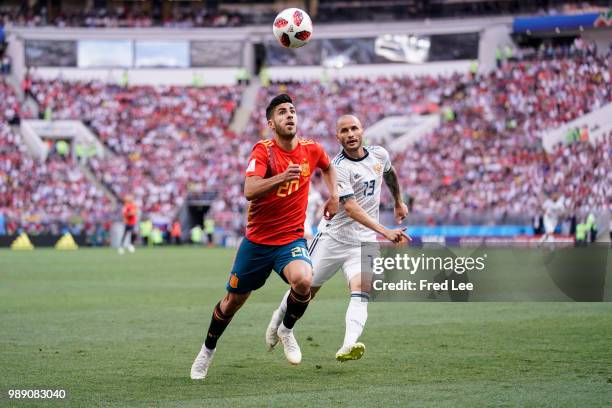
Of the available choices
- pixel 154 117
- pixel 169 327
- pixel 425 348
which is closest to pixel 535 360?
pixel 425 348

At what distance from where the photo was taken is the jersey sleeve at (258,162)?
9.10 meters

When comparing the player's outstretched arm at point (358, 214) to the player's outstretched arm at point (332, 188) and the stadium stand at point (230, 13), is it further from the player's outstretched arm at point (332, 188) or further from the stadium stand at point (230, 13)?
the stadium stand at point (230, 13)

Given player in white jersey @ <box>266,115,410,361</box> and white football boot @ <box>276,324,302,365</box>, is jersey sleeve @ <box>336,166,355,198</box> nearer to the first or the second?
player in white jersey @ <box>266,115,410,361</box>

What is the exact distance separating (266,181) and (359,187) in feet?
6.78

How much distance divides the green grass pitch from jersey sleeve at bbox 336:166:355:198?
1788 mm

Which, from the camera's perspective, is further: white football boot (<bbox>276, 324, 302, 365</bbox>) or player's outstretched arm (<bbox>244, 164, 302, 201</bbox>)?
white football boot (<bbox>276, 324, 302, 365</bbox>)

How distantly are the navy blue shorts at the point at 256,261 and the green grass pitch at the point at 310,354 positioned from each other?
0.89 metres

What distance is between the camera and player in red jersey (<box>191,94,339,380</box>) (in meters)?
9.38

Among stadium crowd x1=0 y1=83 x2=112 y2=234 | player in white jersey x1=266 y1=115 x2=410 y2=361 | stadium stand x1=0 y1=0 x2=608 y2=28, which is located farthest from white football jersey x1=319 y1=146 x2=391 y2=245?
stadium stand x1=0 y1=0 x2=608 y2=28

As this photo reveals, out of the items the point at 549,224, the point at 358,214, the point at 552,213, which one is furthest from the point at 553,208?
the point at 358,214

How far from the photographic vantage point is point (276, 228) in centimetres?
960

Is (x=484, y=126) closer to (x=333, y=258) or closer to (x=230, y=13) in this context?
(x=230, y=13)

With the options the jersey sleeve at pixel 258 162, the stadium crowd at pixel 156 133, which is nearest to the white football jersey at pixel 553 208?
the stadium crowd at pixel 156 133

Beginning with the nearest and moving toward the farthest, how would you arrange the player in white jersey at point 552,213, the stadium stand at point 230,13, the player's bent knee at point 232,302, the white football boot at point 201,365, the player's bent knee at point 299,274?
the white football boot at point 201,365 < the player's bent knee at point 299,274 < the player's bent knee at point 232,302 < the player in white jersey at point 552,213 < the stadium stand at point 230,13
